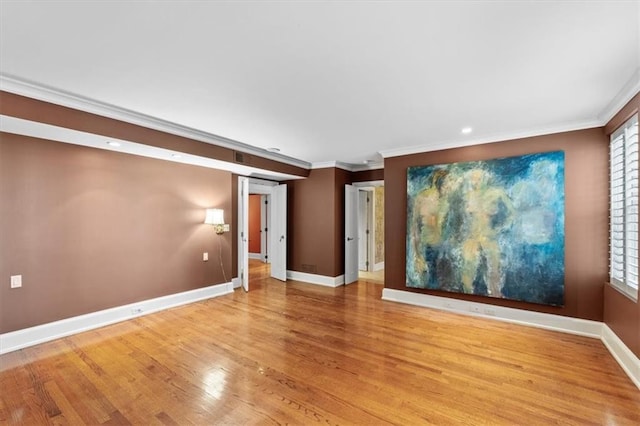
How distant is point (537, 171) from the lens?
3562mm

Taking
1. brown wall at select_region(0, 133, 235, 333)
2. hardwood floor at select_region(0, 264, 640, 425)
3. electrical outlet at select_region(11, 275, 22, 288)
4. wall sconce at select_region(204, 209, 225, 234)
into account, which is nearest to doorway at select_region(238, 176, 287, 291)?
wall sconce at select_region(204, 209, 225, 234)

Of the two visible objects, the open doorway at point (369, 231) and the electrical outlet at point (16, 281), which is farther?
the open doorway at point (369, 231)

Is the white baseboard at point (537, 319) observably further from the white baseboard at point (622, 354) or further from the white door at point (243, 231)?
the white door at point (243, 231)

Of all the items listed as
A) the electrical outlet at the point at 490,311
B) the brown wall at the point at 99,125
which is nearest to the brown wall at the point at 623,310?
the electrical outlet at the point at 490,311

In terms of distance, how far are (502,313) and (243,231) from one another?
4.45 meters

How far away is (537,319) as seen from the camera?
359 centimetres

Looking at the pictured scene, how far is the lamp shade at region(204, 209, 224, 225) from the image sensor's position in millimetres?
4777

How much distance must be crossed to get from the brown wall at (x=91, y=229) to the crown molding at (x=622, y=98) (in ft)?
17.7

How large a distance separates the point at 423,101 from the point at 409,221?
2226mm

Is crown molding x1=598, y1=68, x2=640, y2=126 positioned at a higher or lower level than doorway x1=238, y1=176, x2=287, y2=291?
higher

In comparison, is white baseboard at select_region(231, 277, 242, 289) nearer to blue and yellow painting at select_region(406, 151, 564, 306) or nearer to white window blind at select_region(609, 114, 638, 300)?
blue and yellow painting at select_region(406, 151, 564, 306)

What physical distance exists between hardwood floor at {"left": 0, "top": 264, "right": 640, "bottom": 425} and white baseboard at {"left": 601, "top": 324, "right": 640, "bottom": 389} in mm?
67

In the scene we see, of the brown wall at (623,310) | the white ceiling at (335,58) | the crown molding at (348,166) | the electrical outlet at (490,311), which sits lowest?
the electrical outlet at (490,311)

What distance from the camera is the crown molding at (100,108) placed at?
7.74ft
